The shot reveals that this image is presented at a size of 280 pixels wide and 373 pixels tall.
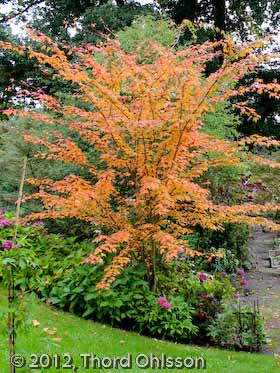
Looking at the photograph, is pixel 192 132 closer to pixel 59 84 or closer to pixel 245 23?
pixel 59 84

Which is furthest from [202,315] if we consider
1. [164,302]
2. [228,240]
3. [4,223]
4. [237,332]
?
[228,240]

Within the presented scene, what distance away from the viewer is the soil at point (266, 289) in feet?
18.4

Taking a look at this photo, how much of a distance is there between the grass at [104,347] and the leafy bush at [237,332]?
0.61 ft

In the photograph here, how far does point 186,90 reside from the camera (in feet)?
16.3

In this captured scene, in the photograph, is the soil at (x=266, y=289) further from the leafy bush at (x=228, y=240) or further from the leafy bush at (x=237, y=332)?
the leafy bush at (x=228, y=240)

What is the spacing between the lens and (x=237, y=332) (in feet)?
16.8

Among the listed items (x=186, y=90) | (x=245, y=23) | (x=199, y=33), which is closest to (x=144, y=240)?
(x=186, y=90)

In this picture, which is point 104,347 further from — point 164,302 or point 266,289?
point 266,289

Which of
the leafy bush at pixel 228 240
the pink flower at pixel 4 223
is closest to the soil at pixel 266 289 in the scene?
the leafy bush at pixel 228 240

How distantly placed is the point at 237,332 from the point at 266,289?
2.85 m

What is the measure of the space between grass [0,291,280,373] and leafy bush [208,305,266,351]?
0.61ft

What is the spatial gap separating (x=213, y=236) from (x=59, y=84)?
19.5 feet

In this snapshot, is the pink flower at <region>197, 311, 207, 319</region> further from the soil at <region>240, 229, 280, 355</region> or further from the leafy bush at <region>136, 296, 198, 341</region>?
the soil at <region>240, 229, 280, 355</region>

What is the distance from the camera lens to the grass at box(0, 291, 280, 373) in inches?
158
